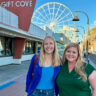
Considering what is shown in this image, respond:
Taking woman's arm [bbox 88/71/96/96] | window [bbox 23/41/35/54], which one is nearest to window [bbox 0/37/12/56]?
window [bbox 23/41/35/54]

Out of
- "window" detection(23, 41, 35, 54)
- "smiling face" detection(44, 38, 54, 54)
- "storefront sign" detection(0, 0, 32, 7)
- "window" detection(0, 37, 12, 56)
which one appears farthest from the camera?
"window" detection(23, 41, 35, 54)

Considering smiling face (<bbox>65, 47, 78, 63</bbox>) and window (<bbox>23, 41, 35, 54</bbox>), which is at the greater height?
smiling face (<bbox>65, 47, 78, 63</bbox>)

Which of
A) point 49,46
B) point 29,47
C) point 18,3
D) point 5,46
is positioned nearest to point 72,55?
point 49,46

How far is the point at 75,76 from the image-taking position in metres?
1.40

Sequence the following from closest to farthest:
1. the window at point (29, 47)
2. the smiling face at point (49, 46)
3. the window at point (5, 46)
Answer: the smiling face at point (49, 46) → the window at point (5, 46) → the window at point (29, 47)

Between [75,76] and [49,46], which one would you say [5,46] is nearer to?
[49,46]

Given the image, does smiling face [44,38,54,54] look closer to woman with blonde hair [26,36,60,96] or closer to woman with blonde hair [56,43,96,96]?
woman with blonde hair [26,36,60,96]

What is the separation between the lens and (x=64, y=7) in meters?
35.9

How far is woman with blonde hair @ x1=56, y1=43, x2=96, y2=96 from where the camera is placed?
1.36 m

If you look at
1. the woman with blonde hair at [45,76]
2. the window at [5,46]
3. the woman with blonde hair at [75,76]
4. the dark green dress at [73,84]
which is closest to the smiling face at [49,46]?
the woman with blonde hair at [45,76]

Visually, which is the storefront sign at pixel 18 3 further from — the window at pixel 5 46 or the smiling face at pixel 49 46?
the smiling face at pixel 49 46

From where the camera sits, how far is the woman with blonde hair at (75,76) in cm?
136

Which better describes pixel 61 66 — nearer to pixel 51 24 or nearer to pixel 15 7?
pixel 15 7

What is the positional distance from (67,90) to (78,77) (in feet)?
0.66
